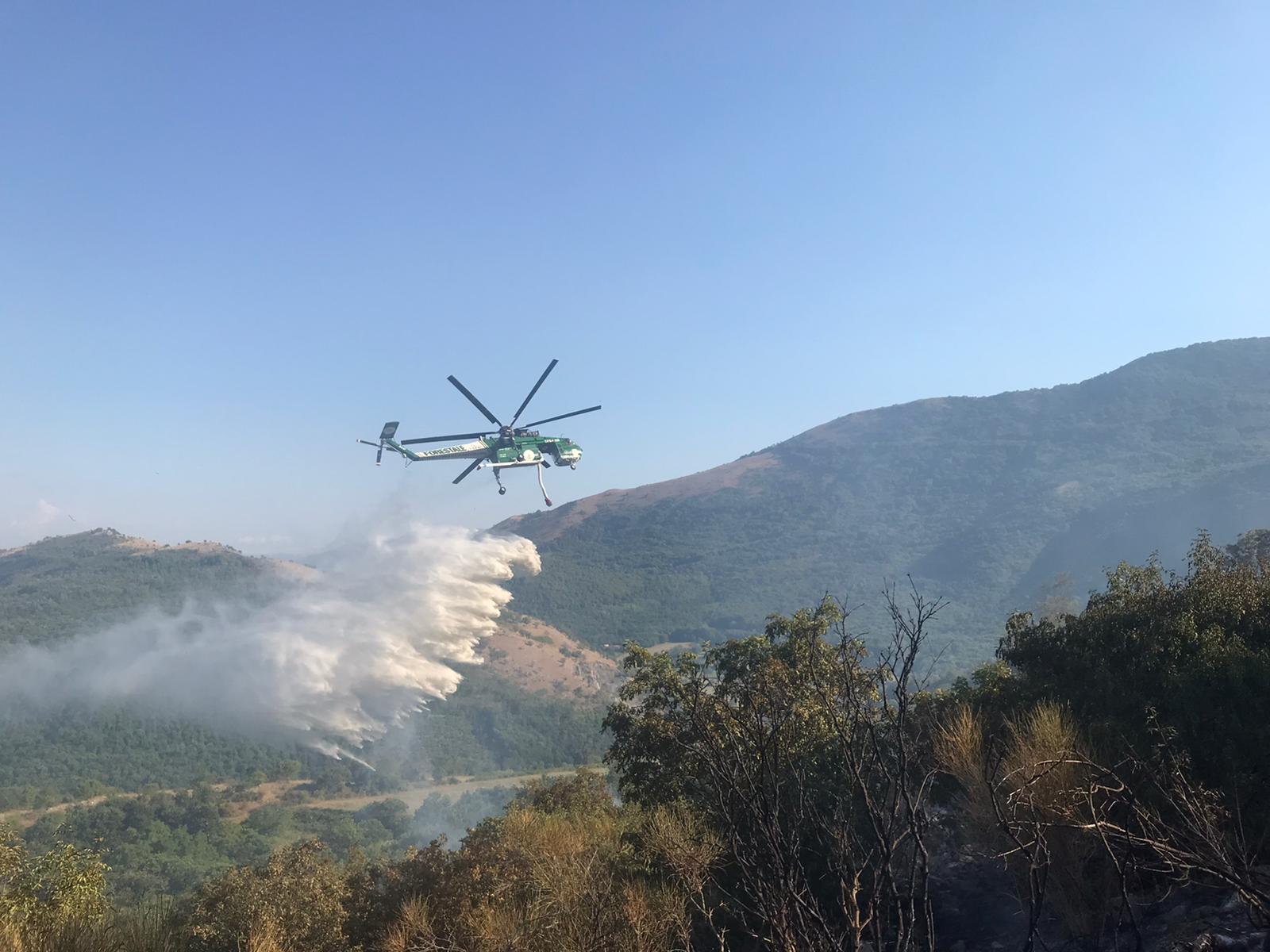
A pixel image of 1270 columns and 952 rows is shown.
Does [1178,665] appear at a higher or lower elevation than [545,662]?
higher

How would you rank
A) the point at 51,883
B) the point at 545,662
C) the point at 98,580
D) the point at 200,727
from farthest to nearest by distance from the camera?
1. the point at 98,580
2. the point at 545,662
3. the point at 200,727
4. the point at 51,883

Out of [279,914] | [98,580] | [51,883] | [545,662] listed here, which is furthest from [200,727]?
[279,914]

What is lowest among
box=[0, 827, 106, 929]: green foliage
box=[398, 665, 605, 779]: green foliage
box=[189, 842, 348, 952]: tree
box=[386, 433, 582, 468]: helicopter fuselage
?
box=[398, 665, 605, 779]: green foliage

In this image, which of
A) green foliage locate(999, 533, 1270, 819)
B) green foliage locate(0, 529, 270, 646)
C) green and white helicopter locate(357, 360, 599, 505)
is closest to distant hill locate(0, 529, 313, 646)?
green foliage locate(0, 529, 270, 646)

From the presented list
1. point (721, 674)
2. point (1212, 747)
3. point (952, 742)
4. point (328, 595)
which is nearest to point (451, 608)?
point (328, 595)

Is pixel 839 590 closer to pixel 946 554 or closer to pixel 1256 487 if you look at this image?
pixel 946 554

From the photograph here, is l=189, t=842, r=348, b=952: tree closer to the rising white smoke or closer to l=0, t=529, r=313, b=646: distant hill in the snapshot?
the rising white smoke

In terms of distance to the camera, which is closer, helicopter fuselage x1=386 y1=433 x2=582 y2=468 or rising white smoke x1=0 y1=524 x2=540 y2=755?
helicopter fuselage x1=386 y1=433 x2=582 y2=468

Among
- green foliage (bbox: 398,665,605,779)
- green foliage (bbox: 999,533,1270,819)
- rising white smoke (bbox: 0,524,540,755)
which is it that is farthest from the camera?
green foliage (bbox: 398,665,605,779)

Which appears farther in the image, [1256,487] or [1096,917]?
[1256,487]

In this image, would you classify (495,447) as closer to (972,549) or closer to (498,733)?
(498,733)

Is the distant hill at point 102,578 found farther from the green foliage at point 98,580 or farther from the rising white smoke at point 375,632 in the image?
the rising white smoke at point 375,632
